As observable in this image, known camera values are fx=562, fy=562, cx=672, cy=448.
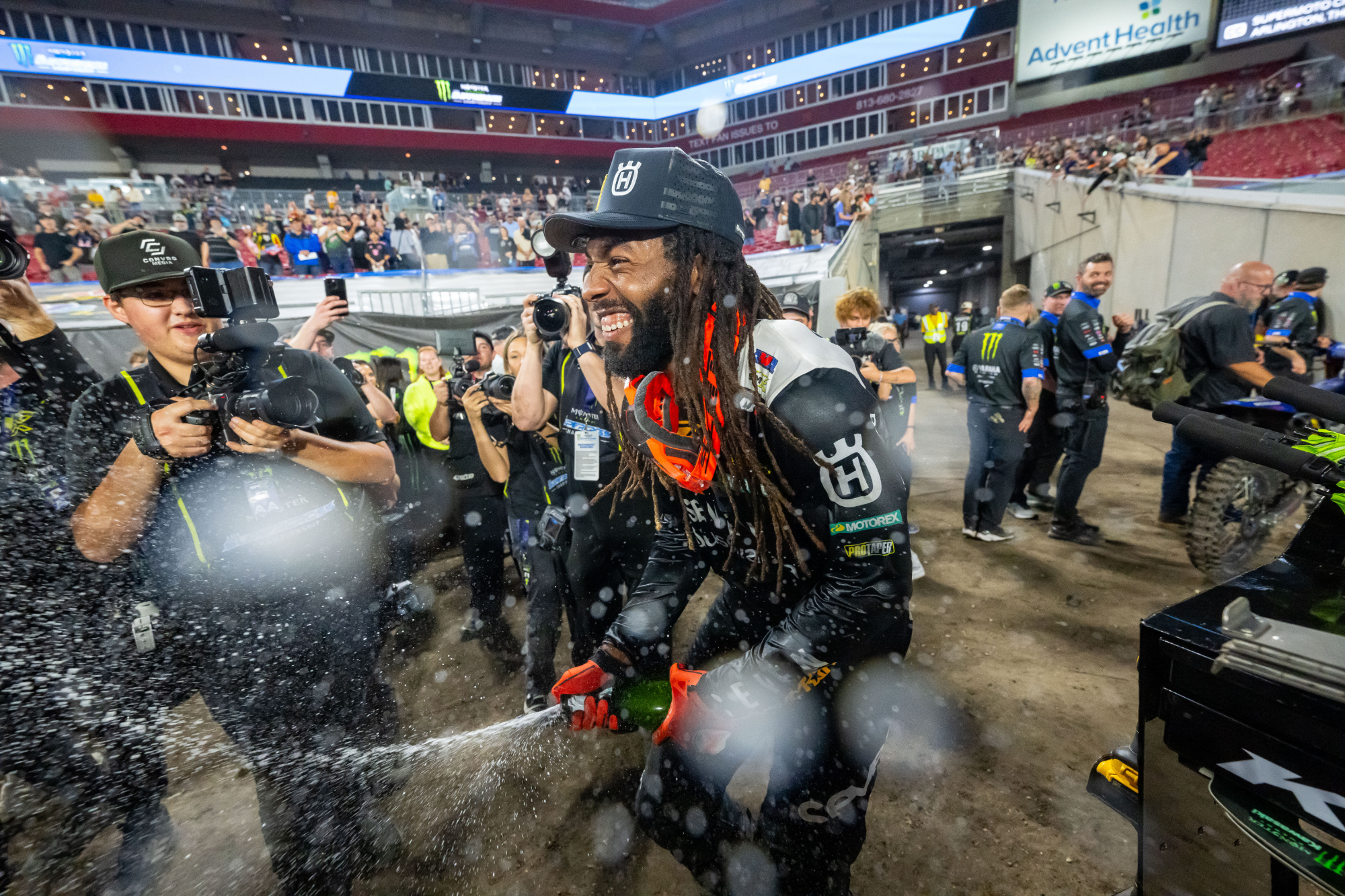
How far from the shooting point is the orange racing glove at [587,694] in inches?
73.0

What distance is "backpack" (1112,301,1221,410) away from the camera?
4660 mm

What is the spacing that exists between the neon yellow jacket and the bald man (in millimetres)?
6032

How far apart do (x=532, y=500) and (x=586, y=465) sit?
94 cm

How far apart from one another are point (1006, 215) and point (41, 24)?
45.4 m

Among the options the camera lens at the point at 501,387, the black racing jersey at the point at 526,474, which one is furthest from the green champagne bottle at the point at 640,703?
the camera lens at the point at 501,387

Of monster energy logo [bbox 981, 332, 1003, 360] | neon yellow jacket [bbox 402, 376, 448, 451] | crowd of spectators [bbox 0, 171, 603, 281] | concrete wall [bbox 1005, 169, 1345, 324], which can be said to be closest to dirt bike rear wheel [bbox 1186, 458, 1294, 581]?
monster energy logo [bbox 981, 332, 1003, 360]

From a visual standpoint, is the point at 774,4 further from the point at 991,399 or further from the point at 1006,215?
the point at 991,399

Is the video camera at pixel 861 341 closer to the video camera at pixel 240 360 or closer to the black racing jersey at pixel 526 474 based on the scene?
the black racing jersey at pixel 526 474

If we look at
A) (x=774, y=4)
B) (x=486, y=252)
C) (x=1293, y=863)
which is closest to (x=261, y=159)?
(x=486, y=252)

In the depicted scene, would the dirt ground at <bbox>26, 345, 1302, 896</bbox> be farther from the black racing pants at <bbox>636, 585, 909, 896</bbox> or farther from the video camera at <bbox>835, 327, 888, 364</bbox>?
the video camera at <bbox>835, 327, 888, 364</bbox>

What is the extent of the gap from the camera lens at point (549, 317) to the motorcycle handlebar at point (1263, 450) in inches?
96.6

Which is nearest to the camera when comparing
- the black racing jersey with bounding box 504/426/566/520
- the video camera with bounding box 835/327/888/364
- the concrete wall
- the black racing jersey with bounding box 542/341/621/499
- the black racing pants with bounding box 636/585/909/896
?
the black racing pants with bounding box 636/585/909/896

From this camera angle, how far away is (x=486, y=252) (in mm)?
16266

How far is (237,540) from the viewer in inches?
81.9
